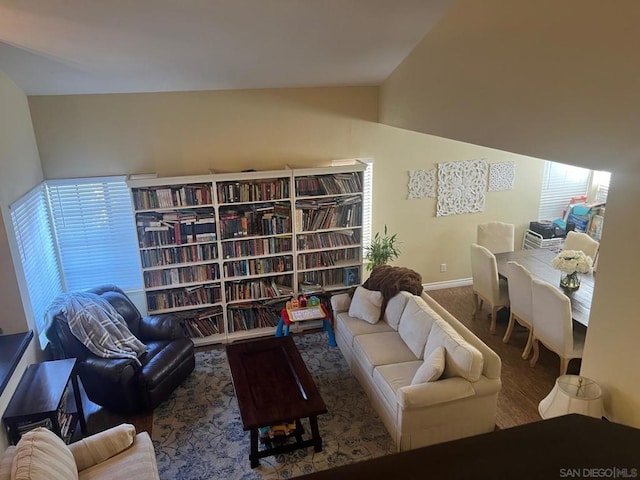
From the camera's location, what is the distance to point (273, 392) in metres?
3.75

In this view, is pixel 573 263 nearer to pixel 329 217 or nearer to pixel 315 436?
pixel 329 217

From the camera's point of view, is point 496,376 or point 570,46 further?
point 496,376

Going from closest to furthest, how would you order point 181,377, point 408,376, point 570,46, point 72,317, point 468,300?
1. point 570,46
2. point 408,376
3. point 72,317
4. point 181,377
5. point 468,300

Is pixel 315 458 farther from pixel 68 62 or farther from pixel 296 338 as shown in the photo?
pixel 68 62

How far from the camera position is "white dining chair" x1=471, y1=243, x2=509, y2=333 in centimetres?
530

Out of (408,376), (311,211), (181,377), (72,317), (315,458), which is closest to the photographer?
(315,458)

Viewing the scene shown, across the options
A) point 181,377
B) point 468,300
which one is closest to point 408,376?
point 181,377

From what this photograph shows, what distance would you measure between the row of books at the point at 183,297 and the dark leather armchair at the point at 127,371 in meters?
0.55

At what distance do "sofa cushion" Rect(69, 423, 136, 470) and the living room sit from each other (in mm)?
767

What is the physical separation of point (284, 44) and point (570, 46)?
2.18m

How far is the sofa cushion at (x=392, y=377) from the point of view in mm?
3792

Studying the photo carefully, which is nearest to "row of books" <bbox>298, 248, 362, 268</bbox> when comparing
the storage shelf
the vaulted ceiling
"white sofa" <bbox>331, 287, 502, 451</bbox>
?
the storage shelf

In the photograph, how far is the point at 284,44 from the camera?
3.90 metres

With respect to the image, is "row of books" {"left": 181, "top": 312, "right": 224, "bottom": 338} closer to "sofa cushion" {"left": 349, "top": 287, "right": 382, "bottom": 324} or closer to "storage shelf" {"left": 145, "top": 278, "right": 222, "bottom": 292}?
"storage shelf" {"left": 145, "top": 278, "right": 222, "bottom": 292}
